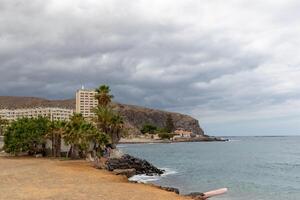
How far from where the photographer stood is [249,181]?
4456cm

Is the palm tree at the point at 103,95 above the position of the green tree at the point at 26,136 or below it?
above

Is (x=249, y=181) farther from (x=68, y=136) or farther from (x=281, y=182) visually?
(x=68, y=136)

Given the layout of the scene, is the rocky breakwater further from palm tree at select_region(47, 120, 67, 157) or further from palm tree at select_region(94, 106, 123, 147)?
palm tree at select_region(94, 106, 123, 147)

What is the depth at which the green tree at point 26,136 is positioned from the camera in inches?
2327

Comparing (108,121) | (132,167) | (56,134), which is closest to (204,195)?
(132,167)

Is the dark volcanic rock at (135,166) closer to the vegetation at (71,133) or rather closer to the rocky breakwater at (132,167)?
the rocky breakwater at (132,167)

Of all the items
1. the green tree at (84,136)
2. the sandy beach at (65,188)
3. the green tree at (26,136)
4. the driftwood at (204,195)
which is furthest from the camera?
the green tree at (26,136)

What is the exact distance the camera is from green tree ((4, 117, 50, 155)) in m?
59.1

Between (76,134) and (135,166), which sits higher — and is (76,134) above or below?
above

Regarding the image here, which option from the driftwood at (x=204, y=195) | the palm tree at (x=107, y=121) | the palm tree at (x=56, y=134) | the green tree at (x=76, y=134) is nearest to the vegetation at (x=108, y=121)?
the palm tree at (x=107, y=121)

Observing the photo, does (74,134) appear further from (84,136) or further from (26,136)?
(26,136)

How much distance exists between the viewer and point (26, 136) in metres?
58.9

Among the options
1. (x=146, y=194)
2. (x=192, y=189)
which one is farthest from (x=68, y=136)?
(x=146, y=194)

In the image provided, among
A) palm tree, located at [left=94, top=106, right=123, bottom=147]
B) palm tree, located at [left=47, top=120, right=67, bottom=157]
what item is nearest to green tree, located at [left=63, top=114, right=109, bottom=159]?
palm tree, located at [left=47, top=120, right=67, bottom=157]
